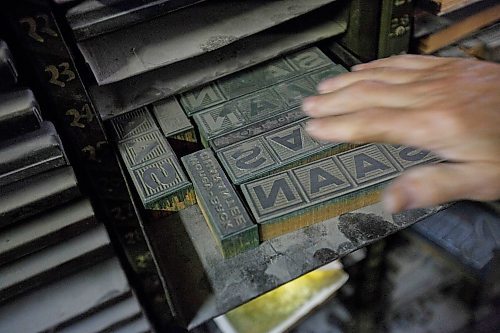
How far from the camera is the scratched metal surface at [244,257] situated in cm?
81

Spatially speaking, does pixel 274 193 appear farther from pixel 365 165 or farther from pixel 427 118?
pixel 427 118

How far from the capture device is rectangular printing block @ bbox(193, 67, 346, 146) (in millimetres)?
945

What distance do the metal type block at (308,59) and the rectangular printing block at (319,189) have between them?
0.79 feet

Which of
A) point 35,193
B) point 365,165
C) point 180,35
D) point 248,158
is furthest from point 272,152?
point 35,193

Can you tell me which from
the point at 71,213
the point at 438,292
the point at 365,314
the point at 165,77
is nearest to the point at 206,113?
the point at 165,77

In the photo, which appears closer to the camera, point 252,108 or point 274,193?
point 274,193

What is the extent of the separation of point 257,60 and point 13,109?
1.48 ft

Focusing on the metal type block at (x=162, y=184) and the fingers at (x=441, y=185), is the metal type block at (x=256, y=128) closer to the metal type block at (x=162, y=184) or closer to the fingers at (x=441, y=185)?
the metal type block at (x=162, y=184)

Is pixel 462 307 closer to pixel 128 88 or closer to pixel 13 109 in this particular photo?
pixel 128 88

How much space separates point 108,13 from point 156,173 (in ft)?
0.87

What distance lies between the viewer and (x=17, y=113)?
0.71 m

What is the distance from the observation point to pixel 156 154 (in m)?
0.91

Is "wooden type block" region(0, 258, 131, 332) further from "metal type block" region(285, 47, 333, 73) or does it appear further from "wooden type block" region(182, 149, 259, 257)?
"metal type block" region(285, 47, 333, 73)

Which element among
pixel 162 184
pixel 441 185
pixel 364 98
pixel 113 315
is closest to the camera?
pixel 441 185
